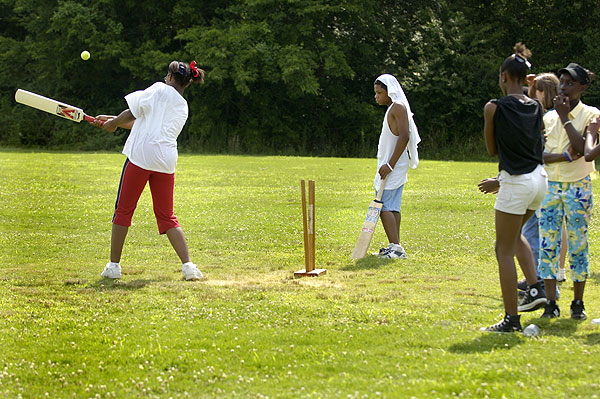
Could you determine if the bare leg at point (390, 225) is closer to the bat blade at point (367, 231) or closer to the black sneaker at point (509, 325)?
the bat blade at point (367, 231)

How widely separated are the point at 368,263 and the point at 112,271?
3060 millimetres

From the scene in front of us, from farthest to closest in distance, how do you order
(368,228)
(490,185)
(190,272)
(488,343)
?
1. (368,228)
2. (190,272)
3. (490,185)
4. (488,343)

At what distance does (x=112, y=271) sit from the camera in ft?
28.5

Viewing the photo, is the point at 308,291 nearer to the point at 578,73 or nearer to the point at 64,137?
the point at 578,73

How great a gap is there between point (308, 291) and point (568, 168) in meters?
2.71

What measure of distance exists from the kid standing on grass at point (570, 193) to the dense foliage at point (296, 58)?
29.8 m

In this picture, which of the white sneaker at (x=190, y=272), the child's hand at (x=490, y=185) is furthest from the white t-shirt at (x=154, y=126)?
the child's hand at (x=490, y=185)

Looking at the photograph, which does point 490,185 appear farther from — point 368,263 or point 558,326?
point 368,263

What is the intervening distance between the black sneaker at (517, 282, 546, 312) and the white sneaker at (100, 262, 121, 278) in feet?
13.7

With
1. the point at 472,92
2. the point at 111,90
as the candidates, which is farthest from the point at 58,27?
the point at 472,92

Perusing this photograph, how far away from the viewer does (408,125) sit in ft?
33.6

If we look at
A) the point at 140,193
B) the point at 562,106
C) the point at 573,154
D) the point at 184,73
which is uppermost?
the point at 184,73

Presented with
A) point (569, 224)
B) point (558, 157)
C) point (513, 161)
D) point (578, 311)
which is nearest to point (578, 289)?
point (578, 311)

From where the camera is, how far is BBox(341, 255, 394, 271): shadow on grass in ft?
31.8
